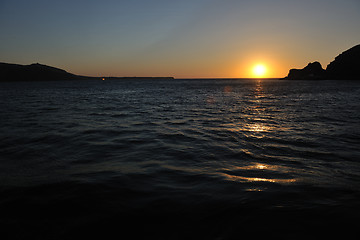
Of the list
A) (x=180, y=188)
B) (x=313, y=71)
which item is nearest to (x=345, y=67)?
(x=313, y=71)

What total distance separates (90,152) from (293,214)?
6.86 metres

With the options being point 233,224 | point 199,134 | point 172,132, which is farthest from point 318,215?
point 172,132

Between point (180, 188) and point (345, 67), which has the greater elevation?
point (345, 67)

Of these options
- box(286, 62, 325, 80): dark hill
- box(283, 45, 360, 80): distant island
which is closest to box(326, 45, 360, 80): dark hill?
box(283, 45, 360, 80): distant island

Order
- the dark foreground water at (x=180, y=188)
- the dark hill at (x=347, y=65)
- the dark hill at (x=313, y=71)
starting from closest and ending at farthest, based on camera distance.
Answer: the dark foreground water at (x=180, y=188)
the dark hill at (x=347, y=65)
the dark hill at (x=313, y=71)

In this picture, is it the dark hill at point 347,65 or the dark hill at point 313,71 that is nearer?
the dark hill at point 347,65

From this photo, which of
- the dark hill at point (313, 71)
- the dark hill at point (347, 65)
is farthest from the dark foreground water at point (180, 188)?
the dark hill at point (313, 71)

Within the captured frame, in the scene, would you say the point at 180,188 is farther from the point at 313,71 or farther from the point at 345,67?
the point at 313,71

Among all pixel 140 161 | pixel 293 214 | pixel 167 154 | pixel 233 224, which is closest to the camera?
pixel 233 224

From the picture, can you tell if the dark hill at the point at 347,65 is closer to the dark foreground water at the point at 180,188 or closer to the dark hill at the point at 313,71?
the dark hill at the point at 313,71

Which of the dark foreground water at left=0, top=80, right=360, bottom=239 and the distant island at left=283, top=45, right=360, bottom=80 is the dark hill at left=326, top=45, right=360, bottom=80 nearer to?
the distant island at left=283, top=45, right=360, bottom=80

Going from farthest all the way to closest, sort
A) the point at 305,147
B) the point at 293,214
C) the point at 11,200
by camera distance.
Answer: the point at 305,147, the point at 11,200, the point at 293,214

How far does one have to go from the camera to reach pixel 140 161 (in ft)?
21.8

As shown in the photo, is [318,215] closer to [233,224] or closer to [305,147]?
[233,224]
